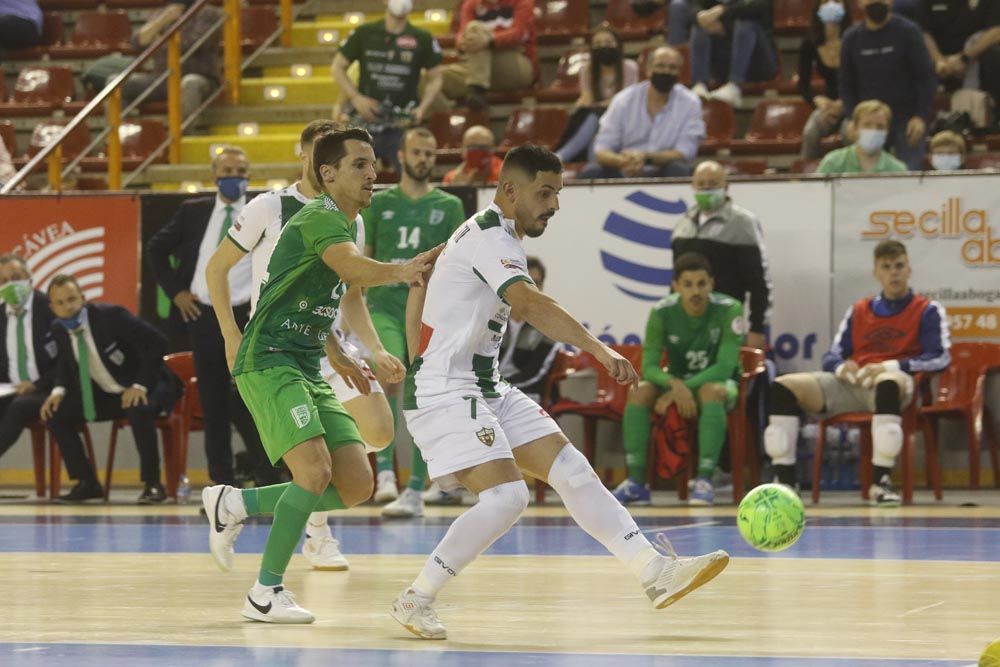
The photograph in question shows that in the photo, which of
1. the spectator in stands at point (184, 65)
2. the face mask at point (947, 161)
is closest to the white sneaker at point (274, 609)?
the face mask at point (947, 161)

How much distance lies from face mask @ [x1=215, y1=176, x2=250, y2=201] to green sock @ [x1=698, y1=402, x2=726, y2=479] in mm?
3418

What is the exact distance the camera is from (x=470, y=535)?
5977 mm

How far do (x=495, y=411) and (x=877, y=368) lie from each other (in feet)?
19.5

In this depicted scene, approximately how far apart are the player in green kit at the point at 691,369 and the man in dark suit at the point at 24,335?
4.49 metres

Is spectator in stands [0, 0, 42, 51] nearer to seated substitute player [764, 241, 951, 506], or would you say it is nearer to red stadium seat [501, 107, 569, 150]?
red stadium seat [501, 107, 569, 150]

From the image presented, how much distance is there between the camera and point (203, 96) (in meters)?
18.2

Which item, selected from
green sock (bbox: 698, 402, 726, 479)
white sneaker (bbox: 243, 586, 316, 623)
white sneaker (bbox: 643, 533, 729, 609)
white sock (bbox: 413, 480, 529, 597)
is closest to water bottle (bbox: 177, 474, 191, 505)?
green sock (bbox: 698, 402, 726, 479)

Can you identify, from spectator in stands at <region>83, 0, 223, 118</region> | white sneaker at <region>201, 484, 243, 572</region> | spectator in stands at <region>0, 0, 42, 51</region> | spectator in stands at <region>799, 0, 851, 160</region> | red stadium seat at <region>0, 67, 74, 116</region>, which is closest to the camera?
white sneaker at <region>201, 484, 243, 572</region>

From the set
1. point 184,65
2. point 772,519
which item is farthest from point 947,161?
point 184,65

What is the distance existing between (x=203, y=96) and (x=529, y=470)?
12.5 m

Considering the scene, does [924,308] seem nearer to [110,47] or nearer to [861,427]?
[861,427]

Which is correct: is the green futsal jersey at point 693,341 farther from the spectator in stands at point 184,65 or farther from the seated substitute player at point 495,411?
the spectator in stands at point 184,65

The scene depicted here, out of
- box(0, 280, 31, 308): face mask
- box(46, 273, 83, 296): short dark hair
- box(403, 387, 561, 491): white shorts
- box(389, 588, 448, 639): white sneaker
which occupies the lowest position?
box(389, 588, 448, 639): white sneaker

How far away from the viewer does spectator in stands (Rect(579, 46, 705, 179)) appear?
44.6ft
